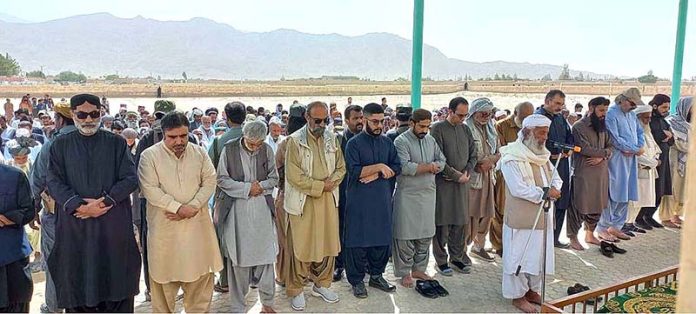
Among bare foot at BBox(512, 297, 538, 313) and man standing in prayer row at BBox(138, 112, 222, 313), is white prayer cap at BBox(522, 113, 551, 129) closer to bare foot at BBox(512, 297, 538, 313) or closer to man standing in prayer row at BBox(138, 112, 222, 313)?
bare foot at BBox(512, 297, 538, 313)

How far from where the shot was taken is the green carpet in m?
3.29

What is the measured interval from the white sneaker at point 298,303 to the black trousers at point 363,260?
48cm

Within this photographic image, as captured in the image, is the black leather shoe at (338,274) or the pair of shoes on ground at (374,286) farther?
the black leather shoe at (338,274)

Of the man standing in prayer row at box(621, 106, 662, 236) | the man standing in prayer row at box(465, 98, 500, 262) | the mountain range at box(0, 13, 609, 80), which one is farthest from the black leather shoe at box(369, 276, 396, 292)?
the mountain range at box(0, 13, 609, 80)

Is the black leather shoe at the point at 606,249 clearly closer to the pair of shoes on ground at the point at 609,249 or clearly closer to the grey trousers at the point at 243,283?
the pair of shoes on ground at the point at 609,249

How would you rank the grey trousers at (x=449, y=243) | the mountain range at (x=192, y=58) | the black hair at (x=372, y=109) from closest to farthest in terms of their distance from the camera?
the black hair at (x=372, y=109)
the grey trousers at (x=449, y=243)
the mountain range at (x=192, y=58)

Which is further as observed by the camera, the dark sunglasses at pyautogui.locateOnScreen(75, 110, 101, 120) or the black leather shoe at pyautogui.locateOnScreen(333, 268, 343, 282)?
the black leather shoe at pyautogui.locateOnScreen(333, 268, 343, 282)

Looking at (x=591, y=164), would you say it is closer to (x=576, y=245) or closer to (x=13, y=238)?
(x=576, y=245)

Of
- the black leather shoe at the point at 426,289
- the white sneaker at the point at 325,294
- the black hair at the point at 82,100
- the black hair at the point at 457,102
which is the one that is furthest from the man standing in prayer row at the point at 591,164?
the black hair at the point at 82,100

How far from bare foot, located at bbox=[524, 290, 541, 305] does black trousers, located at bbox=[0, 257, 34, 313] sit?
3589mm

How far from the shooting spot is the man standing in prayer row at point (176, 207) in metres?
3.71

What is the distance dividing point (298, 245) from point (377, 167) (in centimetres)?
87

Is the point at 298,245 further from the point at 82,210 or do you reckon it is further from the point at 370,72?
the point at 370,72

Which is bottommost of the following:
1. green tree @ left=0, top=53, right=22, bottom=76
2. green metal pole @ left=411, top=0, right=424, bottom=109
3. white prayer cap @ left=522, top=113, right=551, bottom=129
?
white prayer cap @ left=522, top=113, right=551, bottom=129
